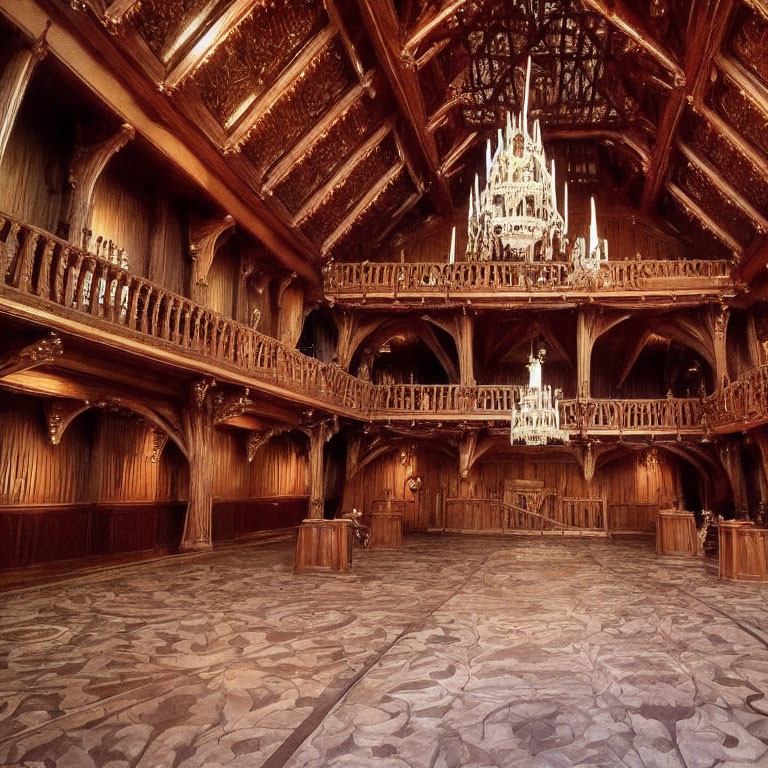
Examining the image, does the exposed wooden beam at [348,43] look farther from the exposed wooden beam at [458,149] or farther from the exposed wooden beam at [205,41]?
the exposed wooden beam at [458,149]

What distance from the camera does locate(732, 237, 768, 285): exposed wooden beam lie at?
13839 mm

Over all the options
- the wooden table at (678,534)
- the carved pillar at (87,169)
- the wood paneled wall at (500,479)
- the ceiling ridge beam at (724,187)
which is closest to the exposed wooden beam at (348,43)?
the carved pillar at (87,169)

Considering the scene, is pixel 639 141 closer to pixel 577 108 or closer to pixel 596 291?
pixel 577 108

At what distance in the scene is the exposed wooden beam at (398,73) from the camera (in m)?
10.9

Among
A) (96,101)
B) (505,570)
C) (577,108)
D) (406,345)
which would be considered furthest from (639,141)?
(96,101)

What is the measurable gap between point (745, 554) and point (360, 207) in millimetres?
11138

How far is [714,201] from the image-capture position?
15.0 meters

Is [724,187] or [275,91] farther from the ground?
[275,91]

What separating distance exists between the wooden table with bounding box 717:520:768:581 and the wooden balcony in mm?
7805

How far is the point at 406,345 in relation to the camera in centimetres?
2169

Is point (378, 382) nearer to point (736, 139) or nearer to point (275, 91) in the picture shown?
point (275, 91)

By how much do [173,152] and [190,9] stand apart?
2257 millimetres

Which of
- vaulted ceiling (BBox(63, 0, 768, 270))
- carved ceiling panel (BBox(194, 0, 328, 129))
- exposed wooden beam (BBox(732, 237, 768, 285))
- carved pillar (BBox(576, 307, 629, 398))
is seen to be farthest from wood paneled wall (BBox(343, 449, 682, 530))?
carved ceiling panel (BBox(194, 0, 328, 129))

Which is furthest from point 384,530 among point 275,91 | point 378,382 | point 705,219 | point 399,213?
point 705,219
